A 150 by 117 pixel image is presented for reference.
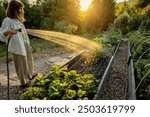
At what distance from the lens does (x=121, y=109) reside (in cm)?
304

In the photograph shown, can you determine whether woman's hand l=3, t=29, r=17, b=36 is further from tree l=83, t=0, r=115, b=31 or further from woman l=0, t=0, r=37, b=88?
tree l=83, t=0, r=115, b=31

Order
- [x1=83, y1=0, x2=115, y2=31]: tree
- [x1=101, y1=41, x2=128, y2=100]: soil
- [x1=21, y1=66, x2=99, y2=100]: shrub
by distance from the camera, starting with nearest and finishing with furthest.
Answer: [x1=21, y1=66, x2=99, y2=100]: shrub < [x1=101, y1=41, x2=128, y2=100]: soil < [x1=83, y1=0, x2=115, y2=31]: tree

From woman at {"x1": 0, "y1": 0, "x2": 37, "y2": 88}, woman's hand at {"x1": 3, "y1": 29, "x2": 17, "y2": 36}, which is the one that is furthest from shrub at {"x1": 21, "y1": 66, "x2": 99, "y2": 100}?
woman's hand at {"x1": 3, "y1": 29, "x2": 17, "y2": 36}

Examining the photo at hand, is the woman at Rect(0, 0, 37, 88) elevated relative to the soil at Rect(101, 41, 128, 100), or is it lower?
elevated

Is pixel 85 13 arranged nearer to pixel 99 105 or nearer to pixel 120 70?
pixel 120 70

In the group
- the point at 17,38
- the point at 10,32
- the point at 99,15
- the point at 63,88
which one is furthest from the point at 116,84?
the point at 99,15

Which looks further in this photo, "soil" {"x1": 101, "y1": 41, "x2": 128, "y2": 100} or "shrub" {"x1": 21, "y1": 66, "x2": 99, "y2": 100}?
"soil" {"x1": 101, "y1": 41, "x2": 128, "y2": 100}

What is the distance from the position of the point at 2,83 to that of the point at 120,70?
118 inches

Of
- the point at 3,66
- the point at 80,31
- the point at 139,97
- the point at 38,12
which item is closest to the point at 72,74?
the point at 139,97

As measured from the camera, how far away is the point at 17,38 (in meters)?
5.20

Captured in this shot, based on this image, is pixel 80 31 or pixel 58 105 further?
pixel 80 31

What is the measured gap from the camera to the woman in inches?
199

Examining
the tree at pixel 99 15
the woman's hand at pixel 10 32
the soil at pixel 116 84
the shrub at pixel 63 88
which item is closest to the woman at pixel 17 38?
the woman's hand at pixel 10 32

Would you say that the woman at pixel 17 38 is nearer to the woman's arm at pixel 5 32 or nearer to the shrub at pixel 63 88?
the woman's arm at pixel 5 32
